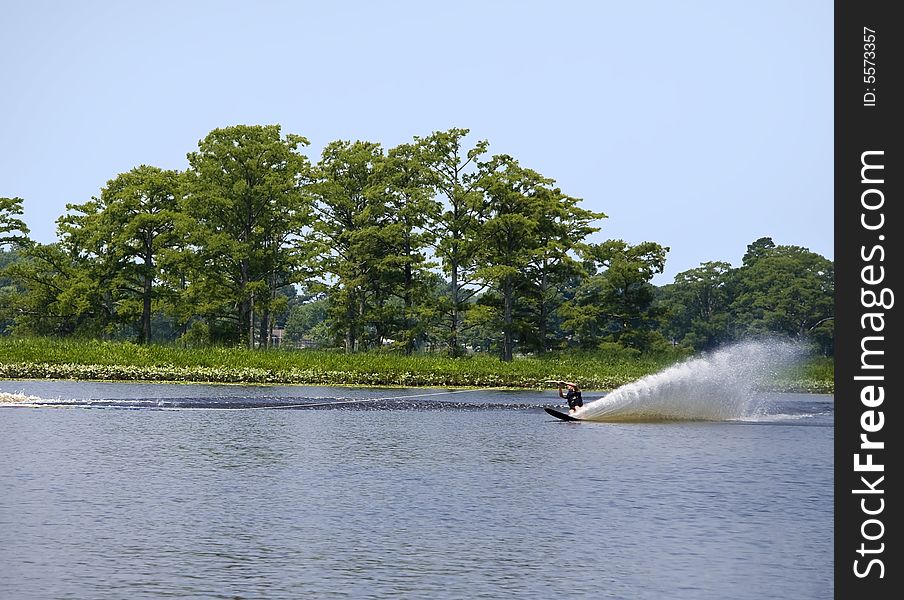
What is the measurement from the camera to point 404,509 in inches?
1083

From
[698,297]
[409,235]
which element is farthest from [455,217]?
[698,297]

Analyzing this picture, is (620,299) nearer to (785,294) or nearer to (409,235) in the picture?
(409,235)

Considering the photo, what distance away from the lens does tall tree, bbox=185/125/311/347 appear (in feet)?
301

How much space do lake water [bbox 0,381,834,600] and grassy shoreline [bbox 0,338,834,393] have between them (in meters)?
23.4

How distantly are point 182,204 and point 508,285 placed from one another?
84.0ft

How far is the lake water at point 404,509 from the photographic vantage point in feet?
67.1

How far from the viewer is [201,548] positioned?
22.8 m

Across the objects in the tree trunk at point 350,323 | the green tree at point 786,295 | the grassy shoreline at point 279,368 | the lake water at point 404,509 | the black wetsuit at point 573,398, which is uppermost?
the green tree at point 786,295

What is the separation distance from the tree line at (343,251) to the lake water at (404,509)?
40.1m

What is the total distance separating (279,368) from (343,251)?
66.1 feet
